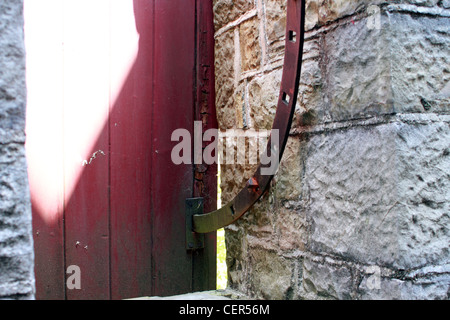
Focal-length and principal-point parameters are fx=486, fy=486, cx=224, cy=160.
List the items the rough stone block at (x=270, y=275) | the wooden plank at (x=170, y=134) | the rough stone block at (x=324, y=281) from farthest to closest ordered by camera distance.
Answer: the wooden plank at (x=170, y=134)
the rough stone block at (x=270, y=275)
the rough stone block at (x=324, y=281)

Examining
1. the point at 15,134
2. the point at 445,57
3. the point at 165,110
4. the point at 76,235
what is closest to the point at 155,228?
the point at 76,235

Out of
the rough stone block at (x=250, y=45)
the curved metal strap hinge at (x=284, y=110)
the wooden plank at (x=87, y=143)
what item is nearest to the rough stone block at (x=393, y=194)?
the curved metal strap hinge at (x=284, y=110)

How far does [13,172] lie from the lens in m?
0.76

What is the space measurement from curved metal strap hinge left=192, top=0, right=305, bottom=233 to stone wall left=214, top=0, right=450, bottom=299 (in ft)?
0.21

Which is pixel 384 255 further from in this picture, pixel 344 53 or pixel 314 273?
pixel 344 53

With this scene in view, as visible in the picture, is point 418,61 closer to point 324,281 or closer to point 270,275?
point 324,281

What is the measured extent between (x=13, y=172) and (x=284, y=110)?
2.19 ft

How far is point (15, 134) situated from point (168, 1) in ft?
3.19

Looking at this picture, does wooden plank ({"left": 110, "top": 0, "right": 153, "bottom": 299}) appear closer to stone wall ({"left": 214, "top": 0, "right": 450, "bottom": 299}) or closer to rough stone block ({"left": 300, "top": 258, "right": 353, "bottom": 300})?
stone wall ({"left": 214, "top": 0, "right": 450, "bottom": 299})

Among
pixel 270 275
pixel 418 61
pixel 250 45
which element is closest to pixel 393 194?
pixel 418 61

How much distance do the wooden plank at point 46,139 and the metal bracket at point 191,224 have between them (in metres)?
0.41

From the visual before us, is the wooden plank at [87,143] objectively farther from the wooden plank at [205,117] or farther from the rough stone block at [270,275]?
the rough stone block at [270,275]

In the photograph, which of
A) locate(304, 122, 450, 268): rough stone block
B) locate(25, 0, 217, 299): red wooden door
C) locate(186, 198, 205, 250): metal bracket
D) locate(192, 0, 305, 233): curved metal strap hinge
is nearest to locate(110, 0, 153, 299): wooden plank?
locate(25, 0, 217, 299): red wooden door

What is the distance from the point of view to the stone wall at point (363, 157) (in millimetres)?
1004
